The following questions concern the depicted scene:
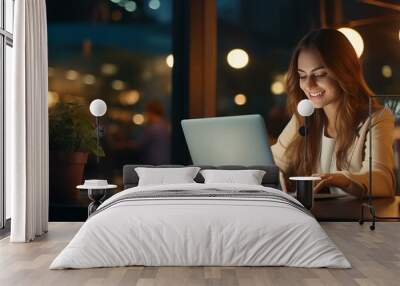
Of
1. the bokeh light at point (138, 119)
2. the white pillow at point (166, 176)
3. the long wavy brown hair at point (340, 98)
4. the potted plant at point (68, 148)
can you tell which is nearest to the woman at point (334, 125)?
the long wavy brown hair at point (340, 98)

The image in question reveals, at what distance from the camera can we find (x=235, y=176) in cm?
653

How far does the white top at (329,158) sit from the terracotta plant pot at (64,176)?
286 cm

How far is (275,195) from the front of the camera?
17.0 ft

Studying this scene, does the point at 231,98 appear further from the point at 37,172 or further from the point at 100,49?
the point at 37,172

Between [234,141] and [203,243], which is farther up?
[234,141]

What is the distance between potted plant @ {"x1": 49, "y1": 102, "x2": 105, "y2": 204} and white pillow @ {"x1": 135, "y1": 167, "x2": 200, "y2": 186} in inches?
37.5

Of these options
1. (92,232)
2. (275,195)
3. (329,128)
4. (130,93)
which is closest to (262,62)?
(329,128)

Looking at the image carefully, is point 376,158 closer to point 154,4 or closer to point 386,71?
point 386,71

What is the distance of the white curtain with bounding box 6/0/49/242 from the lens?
5.65 meters

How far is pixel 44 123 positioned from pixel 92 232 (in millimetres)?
2152

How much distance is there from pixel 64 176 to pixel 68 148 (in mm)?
343

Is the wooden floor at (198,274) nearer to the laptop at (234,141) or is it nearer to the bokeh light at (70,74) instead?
the laptop at (234,141)

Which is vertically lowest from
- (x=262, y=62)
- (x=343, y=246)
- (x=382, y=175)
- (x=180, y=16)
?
(x=343, y=246)

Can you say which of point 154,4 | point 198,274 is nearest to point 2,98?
point 154,4
